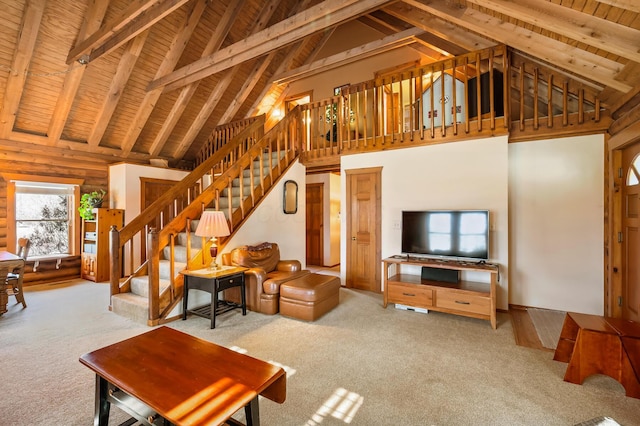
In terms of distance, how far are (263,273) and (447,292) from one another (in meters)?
2.43

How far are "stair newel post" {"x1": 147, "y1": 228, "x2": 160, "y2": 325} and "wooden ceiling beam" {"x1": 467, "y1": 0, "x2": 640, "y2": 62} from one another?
418 centimetres

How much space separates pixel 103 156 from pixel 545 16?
25.2 ft

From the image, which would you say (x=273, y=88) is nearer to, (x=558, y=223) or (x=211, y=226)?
(x=211, y=226)

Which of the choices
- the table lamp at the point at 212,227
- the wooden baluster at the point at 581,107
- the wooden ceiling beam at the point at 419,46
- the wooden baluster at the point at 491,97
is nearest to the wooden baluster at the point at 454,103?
the wooden baluster at the point at 491,97

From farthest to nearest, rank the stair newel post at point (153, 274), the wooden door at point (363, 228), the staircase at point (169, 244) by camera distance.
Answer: the wooden door at point (363, 228) < the staircase at point (169, 244) < the stair newel post at point (153, 274)

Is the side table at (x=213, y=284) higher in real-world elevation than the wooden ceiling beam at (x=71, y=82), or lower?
lower

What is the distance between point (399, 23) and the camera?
626cm

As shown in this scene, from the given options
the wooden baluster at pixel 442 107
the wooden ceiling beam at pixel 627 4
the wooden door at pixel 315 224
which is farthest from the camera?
the wooden door at pixel 315 224

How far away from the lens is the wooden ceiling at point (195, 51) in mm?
2709

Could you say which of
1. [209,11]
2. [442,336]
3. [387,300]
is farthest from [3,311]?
[209,11]

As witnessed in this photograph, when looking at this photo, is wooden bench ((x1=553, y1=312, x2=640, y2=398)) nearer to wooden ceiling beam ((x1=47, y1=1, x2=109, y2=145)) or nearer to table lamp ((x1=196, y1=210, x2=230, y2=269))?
table lamp ((x1=196, y1=210, x2=230, y2=269))

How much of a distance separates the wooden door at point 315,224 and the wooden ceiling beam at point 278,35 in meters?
3.67

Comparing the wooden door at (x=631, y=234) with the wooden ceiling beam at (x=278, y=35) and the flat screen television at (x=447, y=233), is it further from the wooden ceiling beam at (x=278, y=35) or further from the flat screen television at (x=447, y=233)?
the wooden ceiling beam at (x=278, y=35)

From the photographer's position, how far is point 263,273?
4000 millimetres
